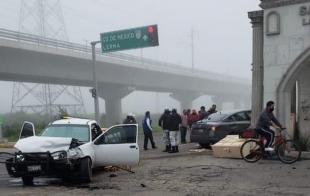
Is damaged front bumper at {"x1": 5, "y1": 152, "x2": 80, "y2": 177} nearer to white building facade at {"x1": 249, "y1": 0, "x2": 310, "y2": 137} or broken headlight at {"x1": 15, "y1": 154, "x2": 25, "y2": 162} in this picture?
broken headlight at {"x1": 15, "y1": 154, "x2": 25, "y2": 162}

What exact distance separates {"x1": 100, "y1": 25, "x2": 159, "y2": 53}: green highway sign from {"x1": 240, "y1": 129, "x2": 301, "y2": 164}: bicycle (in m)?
14.1

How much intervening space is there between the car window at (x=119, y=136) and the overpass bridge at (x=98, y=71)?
21.2 metres

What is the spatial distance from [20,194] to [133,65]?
41566 millimetres

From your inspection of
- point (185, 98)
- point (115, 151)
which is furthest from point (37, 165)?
point (185, 98)

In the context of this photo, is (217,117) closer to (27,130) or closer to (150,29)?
(27,130)

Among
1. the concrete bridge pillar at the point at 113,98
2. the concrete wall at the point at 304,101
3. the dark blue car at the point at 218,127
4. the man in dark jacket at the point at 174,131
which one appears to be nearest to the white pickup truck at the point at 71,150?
the man in dark jacket at the point at 174,131

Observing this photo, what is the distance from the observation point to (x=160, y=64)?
59000 millimetres

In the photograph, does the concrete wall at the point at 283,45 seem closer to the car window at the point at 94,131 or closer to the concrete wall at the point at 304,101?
the concrete wall at the point at 304,101

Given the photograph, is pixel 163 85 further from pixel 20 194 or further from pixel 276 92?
pixel 20 194

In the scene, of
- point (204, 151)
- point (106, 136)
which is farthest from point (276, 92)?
point (106, 136)

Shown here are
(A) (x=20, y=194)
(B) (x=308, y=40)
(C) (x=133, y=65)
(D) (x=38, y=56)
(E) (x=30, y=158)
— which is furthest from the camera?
(C) (x=133, y=65)

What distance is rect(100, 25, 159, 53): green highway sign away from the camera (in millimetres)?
28109

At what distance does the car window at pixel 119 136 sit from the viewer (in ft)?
43.2

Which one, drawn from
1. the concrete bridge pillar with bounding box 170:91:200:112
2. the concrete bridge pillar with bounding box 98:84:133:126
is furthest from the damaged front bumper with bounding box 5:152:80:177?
the concrete bridge pillar with bounding box 170:91:200:112
